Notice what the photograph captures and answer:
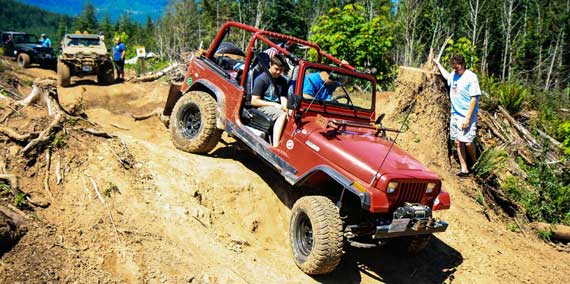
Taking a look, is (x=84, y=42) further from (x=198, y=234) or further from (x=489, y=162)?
(x=489, y=162)

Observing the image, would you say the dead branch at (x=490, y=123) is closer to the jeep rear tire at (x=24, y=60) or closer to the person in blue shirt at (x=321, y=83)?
the person in blue shirt at (x=321, y=83)

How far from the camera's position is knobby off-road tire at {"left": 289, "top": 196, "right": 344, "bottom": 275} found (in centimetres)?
426

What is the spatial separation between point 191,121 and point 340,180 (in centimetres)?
293

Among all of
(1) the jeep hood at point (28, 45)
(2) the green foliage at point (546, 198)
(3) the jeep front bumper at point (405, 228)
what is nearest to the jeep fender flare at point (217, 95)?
(3) the jeep front bumper at point (405, 228)

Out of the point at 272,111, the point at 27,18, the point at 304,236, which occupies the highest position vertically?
the point at 27,18

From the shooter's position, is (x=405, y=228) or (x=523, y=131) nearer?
(x=405, y=228)

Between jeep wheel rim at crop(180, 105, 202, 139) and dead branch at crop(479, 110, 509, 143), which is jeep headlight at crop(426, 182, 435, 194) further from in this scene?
dead branch at crop(479, 110, 509, 143)

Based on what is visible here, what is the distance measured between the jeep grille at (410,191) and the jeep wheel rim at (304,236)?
98cm

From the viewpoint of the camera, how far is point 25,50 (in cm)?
1797

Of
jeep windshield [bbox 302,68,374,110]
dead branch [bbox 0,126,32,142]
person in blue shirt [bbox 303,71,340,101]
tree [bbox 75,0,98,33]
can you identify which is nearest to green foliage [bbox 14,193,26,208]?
dead branch [bbox 0,126,32,142]

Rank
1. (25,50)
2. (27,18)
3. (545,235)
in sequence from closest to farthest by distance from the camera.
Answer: (545,235), (25,50), (27,18)

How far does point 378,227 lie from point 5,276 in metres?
3.08

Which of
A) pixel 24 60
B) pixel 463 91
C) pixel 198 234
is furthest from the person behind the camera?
pixel 24 60

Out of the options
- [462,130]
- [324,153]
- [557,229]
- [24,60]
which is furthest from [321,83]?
[24,60]
